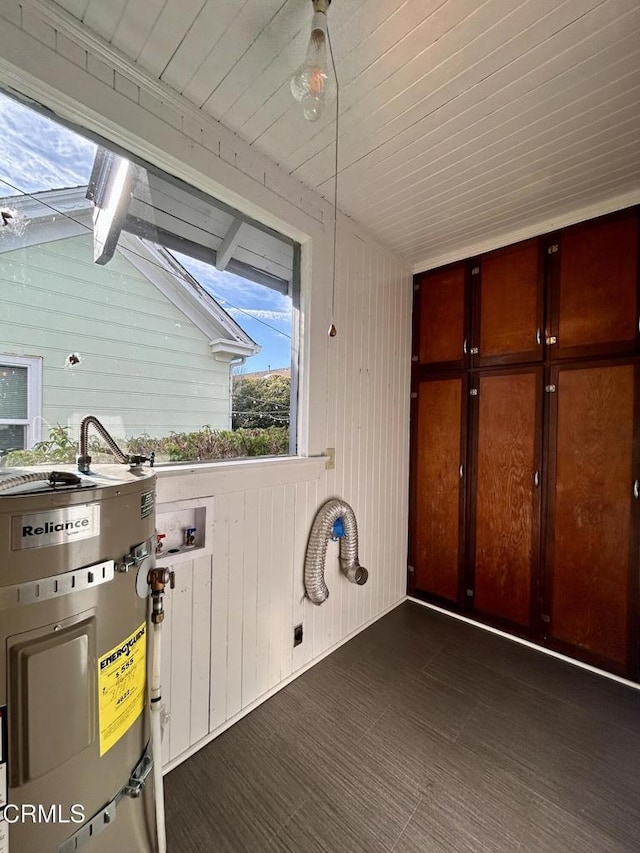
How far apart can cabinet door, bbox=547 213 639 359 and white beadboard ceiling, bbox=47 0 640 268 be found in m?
0.21

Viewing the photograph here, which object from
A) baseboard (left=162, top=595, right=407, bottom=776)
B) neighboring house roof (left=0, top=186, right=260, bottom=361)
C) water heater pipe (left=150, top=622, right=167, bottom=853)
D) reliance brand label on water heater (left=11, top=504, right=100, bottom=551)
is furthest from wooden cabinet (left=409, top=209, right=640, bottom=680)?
reliance brand label on water heater (left=11, top=504, right=100, bottom=551)

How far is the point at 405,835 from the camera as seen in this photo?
1312 mm

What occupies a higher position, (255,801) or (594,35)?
(594,35)

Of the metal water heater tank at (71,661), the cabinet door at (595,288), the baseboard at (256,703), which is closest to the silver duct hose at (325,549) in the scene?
the baseboard at (256,703)

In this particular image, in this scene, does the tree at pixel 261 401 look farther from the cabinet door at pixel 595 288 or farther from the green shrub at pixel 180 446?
the cabinet door at pixel 595 288

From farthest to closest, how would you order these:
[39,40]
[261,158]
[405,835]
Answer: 1. [261,158]
2. [405,835]
3. [39,40]

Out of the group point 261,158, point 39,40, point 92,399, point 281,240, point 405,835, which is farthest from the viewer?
point 281,240

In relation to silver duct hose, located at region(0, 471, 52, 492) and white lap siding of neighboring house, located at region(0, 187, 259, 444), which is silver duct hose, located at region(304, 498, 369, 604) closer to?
white lap siding of neighboring house, located at region(0, 187, 259, 444)

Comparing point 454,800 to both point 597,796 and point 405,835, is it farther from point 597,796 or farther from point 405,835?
point 597,796

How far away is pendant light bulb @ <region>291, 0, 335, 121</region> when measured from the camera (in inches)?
40.5

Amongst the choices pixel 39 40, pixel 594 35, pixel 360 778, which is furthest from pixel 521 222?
pixel 360 778

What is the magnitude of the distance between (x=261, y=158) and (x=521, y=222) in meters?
1.78

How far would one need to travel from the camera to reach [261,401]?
2.03 meters

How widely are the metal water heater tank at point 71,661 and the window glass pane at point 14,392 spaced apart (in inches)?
22.4
